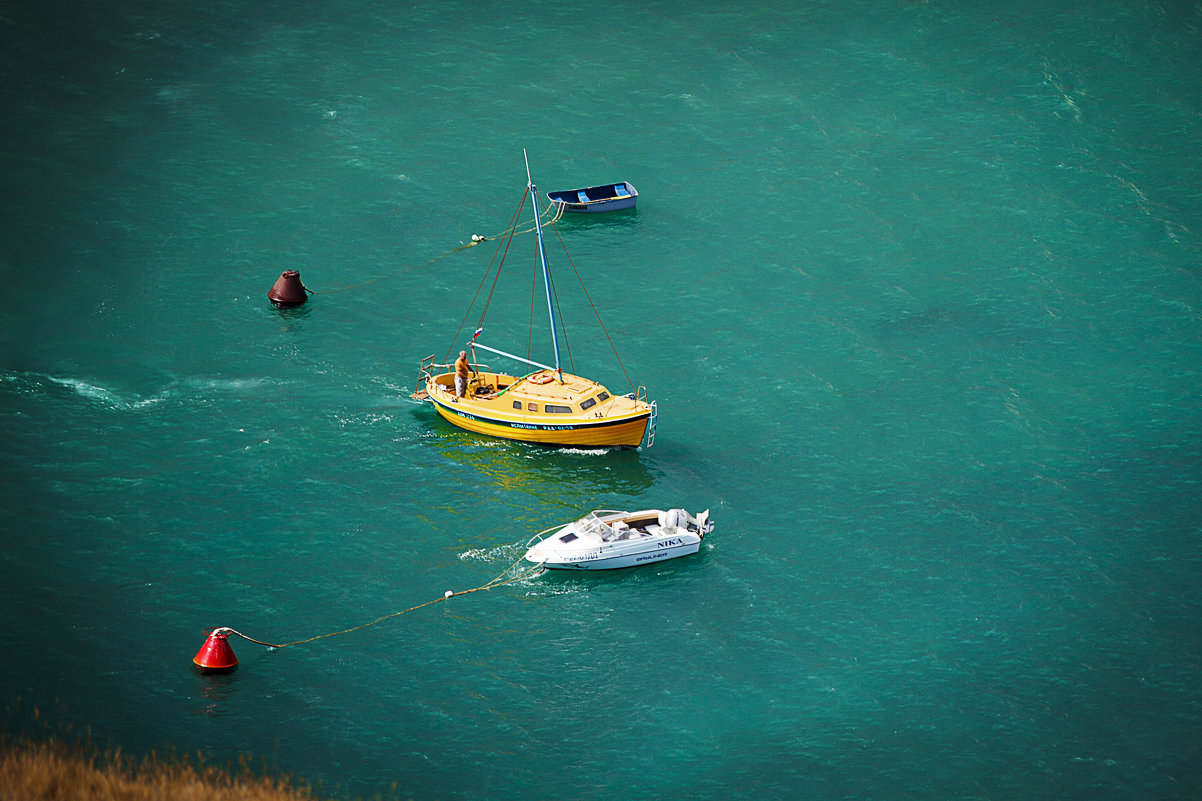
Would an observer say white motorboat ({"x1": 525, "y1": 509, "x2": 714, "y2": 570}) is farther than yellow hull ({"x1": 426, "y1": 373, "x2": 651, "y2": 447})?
No

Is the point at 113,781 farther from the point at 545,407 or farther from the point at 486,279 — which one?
the point at 486,279

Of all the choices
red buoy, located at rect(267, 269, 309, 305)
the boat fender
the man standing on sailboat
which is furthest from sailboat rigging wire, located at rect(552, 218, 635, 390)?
red buoy, located at rect(267, 269, 309, 305)

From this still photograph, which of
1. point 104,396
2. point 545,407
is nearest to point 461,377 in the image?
point 545,407

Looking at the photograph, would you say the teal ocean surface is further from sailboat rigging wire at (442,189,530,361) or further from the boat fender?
the boat fender

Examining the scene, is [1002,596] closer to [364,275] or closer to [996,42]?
[364,275]

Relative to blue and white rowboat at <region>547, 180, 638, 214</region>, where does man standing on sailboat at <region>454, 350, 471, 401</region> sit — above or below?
below

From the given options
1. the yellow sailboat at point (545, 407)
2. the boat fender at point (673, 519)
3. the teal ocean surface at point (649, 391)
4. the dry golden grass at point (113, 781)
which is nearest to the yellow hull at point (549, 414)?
the yellow sailboat at point (545, 407)

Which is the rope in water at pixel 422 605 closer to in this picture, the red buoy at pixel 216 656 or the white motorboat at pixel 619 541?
the red buoy at pixel 216 656
